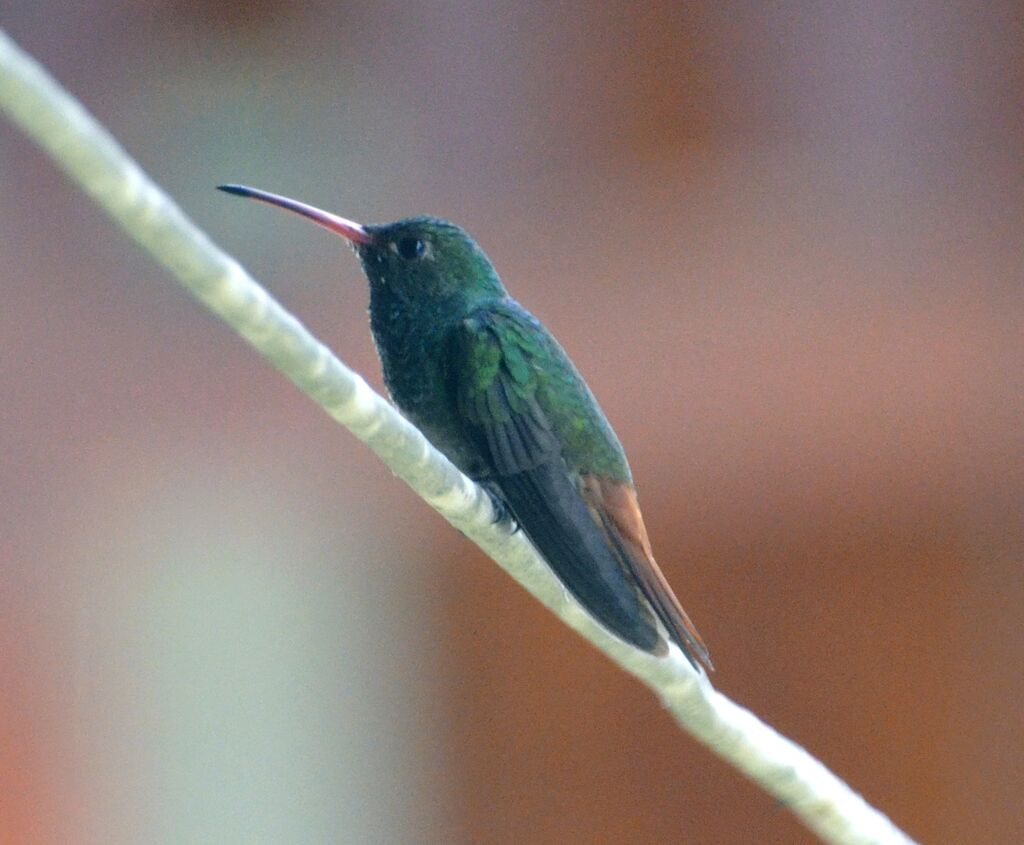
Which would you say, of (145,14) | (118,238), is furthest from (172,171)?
(145,14)

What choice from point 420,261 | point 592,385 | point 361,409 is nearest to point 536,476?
point 420,261

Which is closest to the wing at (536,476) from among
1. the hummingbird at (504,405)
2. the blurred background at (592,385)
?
the hummingbird at (504,405)

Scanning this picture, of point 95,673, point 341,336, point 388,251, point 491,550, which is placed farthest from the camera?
point 95,673

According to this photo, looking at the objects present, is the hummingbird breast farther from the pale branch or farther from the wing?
the pale branch

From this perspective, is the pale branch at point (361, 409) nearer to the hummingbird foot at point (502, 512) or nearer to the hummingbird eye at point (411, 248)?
the hummingbird foot at point (502, 512)

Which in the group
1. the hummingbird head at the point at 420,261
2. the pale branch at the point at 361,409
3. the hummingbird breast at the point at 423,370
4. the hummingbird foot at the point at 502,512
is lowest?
the pale branch at the point at 361,409

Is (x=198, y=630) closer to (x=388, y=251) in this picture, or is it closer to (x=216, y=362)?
(x=216, y=362)
